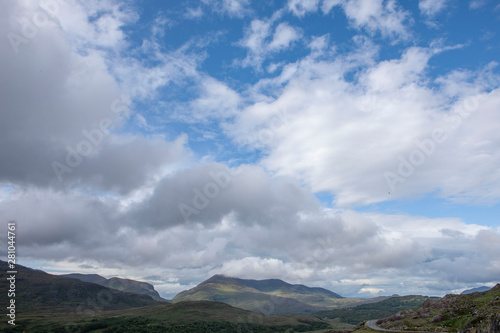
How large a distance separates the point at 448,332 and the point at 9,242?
147 m

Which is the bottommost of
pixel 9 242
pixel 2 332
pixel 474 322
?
pixel 2 332

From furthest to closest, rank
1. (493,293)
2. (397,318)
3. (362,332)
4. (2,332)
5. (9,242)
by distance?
(2,332) < (397,318) < (493,293) < (362,332) < (9,242)

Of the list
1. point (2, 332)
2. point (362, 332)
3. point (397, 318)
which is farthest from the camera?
point (2, 332)

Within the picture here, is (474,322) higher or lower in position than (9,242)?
lower

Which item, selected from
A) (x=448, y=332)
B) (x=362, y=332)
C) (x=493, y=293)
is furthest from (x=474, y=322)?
(x=493, y=293)

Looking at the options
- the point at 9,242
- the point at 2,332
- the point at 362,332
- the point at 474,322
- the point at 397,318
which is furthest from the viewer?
the point at 2,332

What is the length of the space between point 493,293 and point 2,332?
279 meters

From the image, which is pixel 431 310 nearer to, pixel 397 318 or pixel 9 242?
pixel 397 318

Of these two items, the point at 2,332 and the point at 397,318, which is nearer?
the point at 397,318

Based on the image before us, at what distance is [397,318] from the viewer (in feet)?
500

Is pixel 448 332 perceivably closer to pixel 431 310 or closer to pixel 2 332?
pixel 431 310

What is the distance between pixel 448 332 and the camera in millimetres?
98938

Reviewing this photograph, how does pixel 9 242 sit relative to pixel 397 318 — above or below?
above

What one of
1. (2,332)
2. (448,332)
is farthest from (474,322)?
(2,332)
